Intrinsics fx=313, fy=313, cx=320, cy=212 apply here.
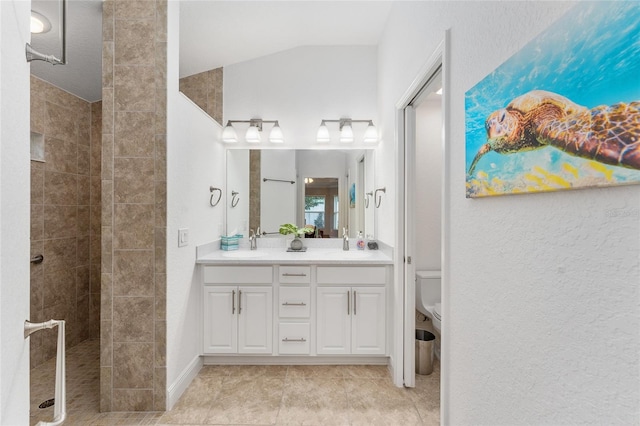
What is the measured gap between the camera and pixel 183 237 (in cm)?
215

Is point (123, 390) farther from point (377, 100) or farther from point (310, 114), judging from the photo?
point (377, 100)

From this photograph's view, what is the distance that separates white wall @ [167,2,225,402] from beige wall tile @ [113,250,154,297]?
11 cm

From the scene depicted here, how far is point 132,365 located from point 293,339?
110 centimetres

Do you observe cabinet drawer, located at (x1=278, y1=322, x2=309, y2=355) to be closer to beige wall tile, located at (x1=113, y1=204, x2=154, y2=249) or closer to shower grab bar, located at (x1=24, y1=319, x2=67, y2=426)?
beige wall tile, located at (x1=113, y1=204, x2=154, y2=249)

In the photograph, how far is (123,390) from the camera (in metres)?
1.92

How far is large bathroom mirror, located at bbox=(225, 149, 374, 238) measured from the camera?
310cm

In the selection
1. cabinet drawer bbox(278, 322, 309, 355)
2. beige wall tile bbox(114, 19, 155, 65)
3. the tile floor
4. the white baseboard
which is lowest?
the tile floor

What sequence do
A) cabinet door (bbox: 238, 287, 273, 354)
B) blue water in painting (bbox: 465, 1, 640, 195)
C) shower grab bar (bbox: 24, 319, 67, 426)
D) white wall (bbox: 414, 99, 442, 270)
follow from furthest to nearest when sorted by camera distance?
white wall (bbox: 414, 99, 442, 270), cabinet door (bbox: 238, 287, 273, 354), shower grab bar (bbox: 24, 319, 67, 426), blue water in painting (bbox: 465, 1, 640, 195)

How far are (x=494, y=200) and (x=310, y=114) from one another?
7.89 feet

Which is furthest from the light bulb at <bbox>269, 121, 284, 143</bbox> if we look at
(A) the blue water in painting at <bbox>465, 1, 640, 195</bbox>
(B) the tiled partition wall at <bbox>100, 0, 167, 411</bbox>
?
(A) the blue water in painting at <bbox>465, 1, 640, 195</bbox>

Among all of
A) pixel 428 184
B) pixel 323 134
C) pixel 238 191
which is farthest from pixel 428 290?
pixel 238 191

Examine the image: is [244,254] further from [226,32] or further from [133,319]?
[226,32]

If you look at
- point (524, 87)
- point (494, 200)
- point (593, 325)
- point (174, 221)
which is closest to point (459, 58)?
point (524, 87)

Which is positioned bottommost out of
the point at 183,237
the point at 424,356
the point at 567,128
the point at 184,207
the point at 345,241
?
the point at 424,356
